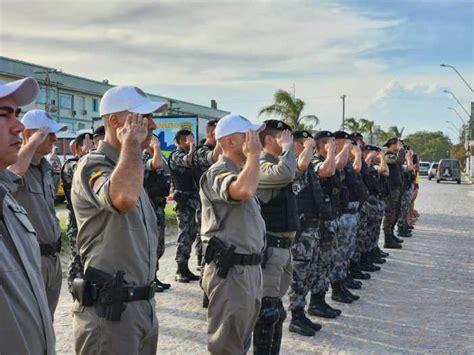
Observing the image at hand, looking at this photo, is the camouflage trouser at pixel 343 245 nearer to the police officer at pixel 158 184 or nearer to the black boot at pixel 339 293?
the black boot at pixel 339 293

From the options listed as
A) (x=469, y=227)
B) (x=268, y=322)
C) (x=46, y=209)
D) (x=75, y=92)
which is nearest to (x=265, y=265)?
(x=268, y=322)

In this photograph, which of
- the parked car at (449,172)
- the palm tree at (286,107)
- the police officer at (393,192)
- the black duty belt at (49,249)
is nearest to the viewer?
the black duty belt at (49,249)

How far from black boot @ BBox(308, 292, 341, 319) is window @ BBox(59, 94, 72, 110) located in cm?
4193

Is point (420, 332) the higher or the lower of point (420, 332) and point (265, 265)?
the lower

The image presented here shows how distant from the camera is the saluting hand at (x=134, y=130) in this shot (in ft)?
8.31

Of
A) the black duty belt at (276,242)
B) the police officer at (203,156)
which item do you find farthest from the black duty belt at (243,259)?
the police officer at (203,156)

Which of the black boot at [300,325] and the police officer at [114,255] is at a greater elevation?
the police officer at [114,255]

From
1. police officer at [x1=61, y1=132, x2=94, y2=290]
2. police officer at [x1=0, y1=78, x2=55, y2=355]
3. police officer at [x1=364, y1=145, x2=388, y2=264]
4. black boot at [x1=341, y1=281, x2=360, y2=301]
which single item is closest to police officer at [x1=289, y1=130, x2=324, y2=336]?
black boot at [x1=341, y1=281, x2=360, y2=301]

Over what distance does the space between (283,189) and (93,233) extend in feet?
7.46

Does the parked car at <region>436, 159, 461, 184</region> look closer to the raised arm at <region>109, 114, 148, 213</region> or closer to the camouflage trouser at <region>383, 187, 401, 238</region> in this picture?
the camouflage trouser at <region>383, 187, 401, 238</region>

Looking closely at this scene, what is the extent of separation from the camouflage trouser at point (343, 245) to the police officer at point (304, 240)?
1.19 m

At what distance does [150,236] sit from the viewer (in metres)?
2.81

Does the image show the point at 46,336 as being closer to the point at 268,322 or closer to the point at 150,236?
the point at 150,236

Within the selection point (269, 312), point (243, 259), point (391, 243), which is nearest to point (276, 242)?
point (269, 312)
